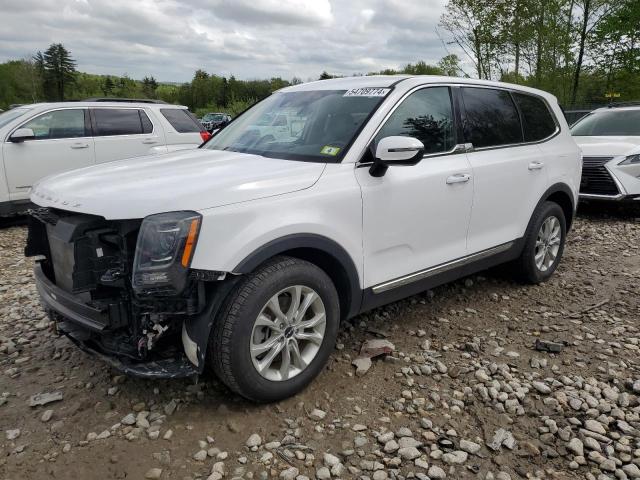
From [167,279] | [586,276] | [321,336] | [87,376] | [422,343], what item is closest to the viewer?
[167,279]

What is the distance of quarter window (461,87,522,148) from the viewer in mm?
3963

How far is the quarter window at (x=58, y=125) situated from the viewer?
7.38 meters

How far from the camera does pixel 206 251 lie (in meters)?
2.48

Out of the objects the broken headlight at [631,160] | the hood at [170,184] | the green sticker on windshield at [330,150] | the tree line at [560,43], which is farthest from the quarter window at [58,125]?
the tree line at [560,43]

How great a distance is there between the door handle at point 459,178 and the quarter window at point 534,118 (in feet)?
3.59

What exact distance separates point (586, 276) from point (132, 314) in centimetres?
438

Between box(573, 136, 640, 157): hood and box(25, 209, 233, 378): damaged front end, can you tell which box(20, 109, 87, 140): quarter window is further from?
box(573, 136, 640, 157): hood

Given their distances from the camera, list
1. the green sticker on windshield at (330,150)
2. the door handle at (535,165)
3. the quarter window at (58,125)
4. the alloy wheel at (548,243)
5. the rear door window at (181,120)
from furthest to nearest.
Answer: the rear door window at (181,120) < the quarter window at (58,125) < the alloy wheel at (548,243) < the door handle at (535,165) < the green sticker on windshield at (330,150)

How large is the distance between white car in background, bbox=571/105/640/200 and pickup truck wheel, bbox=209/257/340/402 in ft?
20.5

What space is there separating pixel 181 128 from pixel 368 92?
598cm

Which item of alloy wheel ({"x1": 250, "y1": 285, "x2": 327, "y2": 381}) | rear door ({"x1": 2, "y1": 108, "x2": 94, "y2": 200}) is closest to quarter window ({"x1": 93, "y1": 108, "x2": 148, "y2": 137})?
rear door ({"x1": 2, "y1": 108, "x2": 94, "y2": 200})

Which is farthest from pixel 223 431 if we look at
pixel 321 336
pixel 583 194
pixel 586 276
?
pixel 583 194

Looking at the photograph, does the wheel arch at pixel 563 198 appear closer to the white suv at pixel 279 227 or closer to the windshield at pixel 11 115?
the white suv at pixel 279 227

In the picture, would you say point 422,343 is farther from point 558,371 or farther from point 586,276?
point 586,276
